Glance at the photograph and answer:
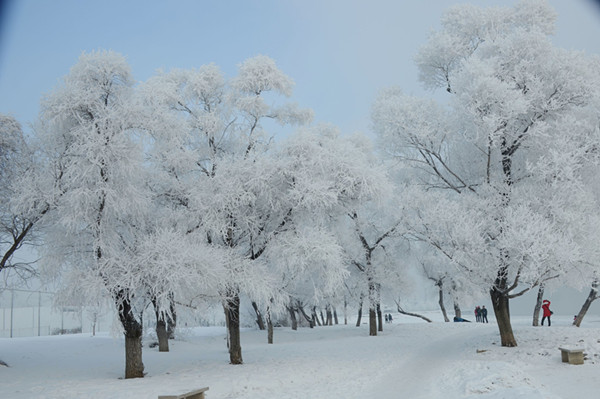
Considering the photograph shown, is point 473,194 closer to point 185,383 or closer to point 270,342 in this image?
point 185,383

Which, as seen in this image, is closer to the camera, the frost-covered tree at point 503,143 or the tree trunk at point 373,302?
the frost-covered tree at point 503,143

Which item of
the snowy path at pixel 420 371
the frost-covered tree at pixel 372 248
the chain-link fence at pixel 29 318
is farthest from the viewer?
the chain-link fence at pixel 29 318

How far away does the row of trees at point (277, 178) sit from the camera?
43.7 ft

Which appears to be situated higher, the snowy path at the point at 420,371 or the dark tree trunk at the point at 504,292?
the dark tree trunk at the point at 504,292

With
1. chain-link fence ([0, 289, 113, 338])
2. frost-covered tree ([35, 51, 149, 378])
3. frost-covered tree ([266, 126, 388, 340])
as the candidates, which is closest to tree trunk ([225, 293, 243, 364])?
frost-covered tree ([266, 126, 388, 340])

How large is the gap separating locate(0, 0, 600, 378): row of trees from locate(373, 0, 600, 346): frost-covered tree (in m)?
0.07

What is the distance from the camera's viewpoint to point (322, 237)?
15.3 metres

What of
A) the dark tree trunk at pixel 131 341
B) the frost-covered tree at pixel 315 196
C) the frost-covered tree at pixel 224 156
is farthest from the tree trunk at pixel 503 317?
the dark tree trunk at pixel 131 341

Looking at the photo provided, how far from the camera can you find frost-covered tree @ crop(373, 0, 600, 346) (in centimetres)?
1480

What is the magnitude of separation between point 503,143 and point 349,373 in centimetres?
1002

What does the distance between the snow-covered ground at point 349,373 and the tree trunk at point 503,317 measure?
58 cm

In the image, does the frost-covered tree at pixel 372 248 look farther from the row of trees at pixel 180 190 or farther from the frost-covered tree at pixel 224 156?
the row of trees at pixel 180 190

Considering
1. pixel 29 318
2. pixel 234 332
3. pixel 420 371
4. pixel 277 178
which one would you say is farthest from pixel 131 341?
pixel 29 318

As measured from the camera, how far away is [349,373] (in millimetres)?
13336
